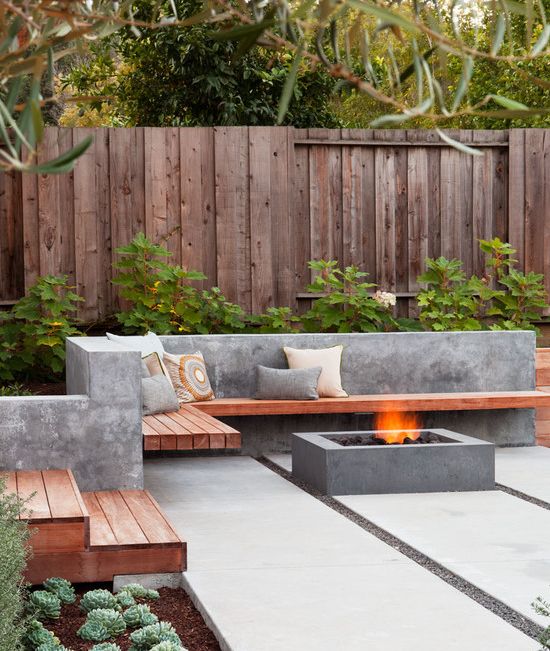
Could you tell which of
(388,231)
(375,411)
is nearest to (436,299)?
(388,231)

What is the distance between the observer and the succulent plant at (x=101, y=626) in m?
3.42

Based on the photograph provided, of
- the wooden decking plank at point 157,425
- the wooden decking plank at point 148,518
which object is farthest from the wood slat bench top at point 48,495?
the wooden decking plank at point 157,425

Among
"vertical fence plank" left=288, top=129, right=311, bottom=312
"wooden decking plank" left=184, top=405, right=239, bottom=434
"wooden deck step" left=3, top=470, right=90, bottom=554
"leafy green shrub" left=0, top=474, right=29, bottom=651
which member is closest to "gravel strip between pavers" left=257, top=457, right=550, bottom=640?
"wooden decking plank" left=184, top=405, right=239, bottom=434

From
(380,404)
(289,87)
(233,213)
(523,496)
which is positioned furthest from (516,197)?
(289,87)

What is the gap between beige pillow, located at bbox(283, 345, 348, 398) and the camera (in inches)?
283

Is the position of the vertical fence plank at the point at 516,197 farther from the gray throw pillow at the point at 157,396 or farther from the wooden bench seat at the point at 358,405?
the gray throw pillow at the point at 157,396

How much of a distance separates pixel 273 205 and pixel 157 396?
7.54ft

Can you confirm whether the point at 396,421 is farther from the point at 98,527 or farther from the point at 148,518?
the point at 98,527

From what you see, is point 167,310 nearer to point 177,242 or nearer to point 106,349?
point 177,242

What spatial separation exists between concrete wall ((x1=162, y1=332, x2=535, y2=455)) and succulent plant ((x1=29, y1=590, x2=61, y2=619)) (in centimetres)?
364

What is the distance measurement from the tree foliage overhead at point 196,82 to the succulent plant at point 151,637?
622cm

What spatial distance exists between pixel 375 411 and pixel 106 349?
7.60 ft

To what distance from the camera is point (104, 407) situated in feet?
16.8

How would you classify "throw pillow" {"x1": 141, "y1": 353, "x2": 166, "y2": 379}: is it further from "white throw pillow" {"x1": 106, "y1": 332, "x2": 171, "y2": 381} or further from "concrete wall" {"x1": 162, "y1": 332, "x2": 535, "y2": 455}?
"concrete wall" {"x1": 162, "y1": 332, "x2": 535, "y2": 455}
